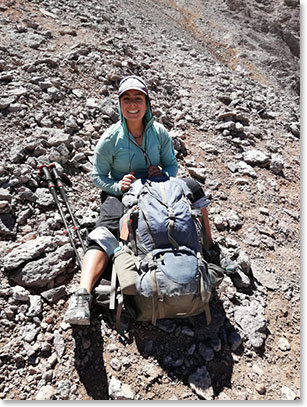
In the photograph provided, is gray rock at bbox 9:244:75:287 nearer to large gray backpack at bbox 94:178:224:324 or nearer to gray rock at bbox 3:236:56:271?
gray rock at bbox 3:236:56:271

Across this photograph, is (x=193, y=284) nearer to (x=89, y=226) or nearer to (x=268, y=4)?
(x=89, y=226)

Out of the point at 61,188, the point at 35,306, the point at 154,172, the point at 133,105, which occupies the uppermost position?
the point at 133,105

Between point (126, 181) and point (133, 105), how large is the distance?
0.91 metres

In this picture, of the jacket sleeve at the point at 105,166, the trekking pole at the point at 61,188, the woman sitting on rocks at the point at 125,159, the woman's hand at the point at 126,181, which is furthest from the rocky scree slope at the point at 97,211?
the woman's hand at the point at 126,181

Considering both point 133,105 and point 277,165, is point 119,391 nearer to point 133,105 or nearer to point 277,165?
point 133,105

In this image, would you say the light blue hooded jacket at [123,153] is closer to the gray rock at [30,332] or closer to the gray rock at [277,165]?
the gray rock at [30,332]

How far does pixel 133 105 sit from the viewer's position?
373 cm

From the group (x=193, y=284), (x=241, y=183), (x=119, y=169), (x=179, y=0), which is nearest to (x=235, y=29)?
(x=179, y=0)

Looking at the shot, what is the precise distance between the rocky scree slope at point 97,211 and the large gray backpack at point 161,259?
1.71ft

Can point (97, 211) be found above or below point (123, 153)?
below

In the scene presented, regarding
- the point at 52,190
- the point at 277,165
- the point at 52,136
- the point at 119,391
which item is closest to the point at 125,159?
the point at 52,190

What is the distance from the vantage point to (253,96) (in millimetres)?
9398

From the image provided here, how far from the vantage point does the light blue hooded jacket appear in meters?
3.90

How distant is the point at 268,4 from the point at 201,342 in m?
26.1
